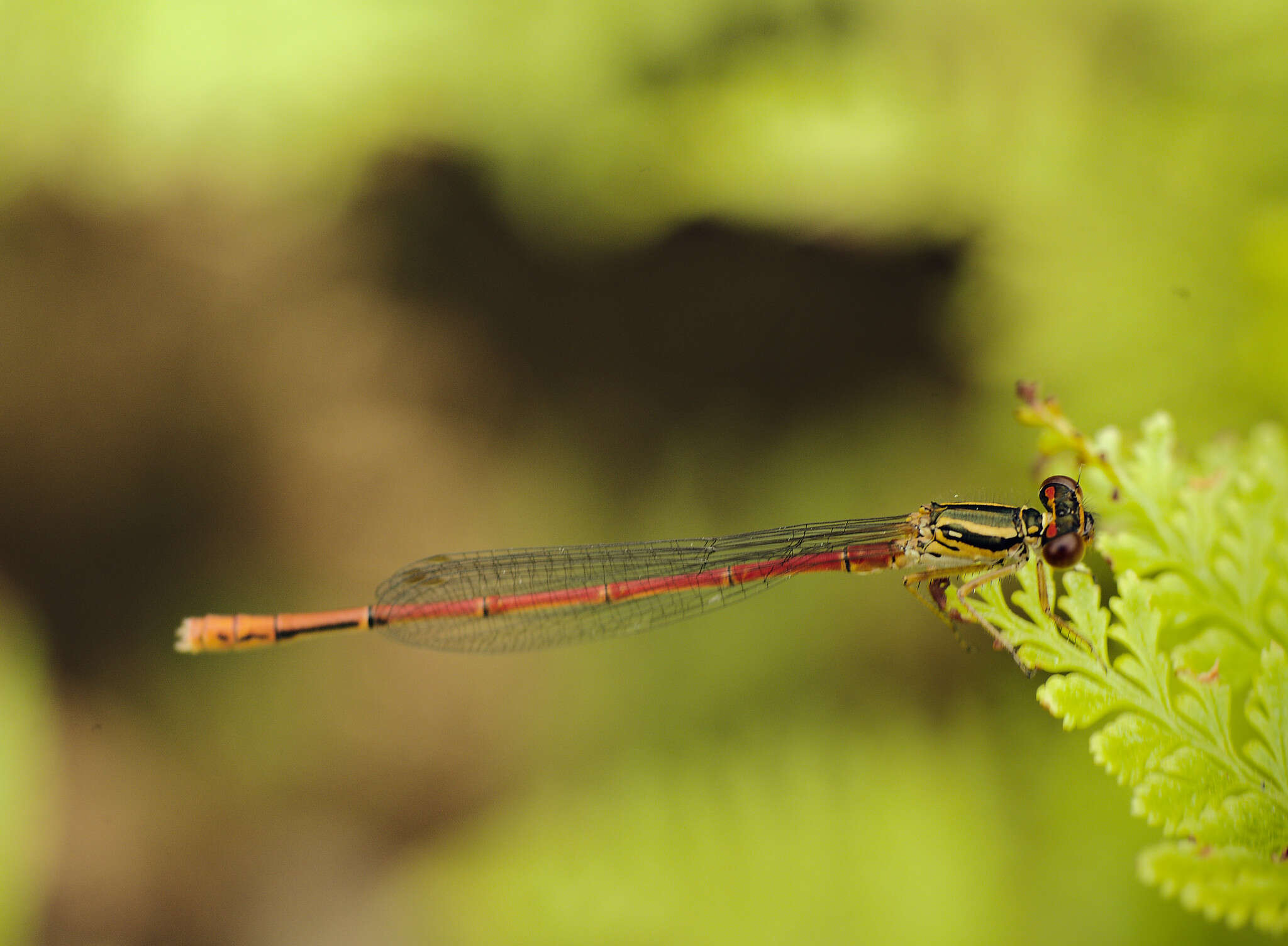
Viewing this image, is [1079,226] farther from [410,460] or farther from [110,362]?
[110,362]

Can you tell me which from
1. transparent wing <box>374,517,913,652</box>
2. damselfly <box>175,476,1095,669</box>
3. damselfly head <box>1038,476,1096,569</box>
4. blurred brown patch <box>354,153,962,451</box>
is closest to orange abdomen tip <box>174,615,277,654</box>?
damselfly <box>175,476,1095,669</box>

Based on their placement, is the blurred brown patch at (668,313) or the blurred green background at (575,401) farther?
the blurred brown patch at (668,313)

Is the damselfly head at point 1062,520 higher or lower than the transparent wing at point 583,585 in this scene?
lower

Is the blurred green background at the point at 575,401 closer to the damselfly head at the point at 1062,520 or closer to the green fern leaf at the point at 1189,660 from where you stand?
the damselfly head at the point at 1062,520

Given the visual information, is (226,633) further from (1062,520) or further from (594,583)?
(1062,520)

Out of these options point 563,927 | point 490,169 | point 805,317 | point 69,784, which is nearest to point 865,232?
point 805,317

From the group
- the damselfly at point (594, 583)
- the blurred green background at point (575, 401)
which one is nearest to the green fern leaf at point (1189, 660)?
the damselfly at point (594, 583)

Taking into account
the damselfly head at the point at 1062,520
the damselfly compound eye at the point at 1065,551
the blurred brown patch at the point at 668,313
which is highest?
the blurred brown patch at the point at 668,313

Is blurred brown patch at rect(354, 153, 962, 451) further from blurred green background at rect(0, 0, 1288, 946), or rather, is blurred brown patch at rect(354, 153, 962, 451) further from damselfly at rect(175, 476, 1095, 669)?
damselfly at rect(175, 476, 1095, 669)
